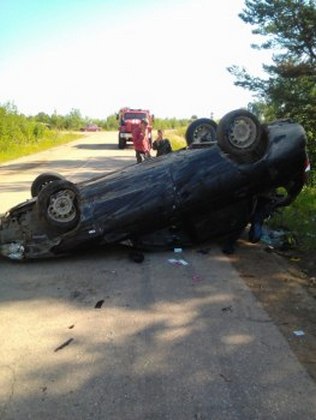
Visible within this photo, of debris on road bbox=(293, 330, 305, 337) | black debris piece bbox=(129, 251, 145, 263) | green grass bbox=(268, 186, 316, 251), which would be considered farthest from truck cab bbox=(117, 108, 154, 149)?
debris on road bbox=(293, 330, 305, 337)

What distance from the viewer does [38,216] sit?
6.73 meters

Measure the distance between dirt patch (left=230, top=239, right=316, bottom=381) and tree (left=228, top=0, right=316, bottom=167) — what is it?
34.2 feet

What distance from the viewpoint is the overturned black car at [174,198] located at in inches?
262

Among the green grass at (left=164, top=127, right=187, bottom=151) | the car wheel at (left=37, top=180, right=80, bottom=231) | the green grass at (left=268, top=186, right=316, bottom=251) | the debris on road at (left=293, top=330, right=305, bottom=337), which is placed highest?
the car wheel at (left=37, top=180, right=80, bottom=231)

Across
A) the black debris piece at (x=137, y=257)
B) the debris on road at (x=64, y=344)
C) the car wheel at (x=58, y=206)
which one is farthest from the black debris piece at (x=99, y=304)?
the car wheel at (x=58, y=206)

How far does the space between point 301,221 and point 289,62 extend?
424 inches

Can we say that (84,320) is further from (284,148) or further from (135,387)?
(284,148)

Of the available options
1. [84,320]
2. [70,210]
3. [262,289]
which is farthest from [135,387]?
[70,210]

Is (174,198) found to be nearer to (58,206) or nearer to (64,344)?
(58,206)

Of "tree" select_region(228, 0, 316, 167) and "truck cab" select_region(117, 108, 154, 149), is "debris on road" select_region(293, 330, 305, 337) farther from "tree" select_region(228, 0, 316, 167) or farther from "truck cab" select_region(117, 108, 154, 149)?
"truck cab" select_region(117, 108, 154, 149)

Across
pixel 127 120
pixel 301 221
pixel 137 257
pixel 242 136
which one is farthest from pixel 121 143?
pixel 137 257

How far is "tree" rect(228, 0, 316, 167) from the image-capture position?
56.8 feet

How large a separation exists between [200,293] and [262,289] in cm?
70

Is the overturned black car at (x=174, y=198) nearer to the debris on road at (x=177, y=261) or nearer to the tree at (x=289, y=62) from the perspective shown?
the debris on road at (x=177, y=261)
